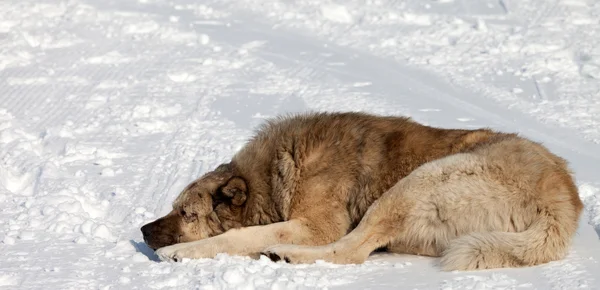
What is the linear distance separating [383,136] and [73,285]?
234 centimetres

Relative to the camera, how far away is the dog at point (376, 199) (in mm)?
5324

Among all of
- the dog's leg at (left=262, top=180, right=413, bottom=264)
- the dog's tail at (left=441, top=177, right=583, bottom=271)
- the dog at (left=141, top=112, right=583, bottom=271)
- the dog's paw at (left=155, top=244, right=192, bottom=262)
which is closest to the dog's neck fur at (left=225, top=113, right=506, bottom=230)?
the dog at (left=141, top=112, right=583, bottom=271)

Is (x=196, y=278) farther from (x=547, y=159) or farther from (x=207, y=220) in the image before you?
(x=547, y=159)

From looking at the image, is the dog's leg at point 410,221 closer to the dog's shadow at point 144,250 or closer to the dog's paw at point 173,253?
the dog's paw at point 173,253

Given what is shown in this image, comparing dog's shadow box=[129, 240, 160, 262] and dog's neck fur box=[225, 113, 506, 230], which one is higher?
dog's neck fur box=[225, 113, 506, 230]

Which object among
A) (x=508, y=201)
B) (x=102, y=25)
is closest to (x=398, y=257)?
(x=508, y=201)

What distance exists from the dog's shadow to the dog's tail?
6.15 feet

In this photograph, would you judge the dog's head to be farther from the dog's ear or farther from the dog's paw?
the dog's paw

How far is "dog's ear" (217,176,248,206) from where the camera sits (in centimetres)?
612

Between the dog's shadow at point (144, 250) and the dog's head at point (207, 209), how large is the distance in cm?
20

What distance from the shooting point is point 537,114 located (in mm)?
8969

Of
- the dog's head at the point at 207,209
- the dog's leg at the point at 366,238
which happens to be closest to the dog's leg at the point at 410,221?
the dog's leg at the point at 366,238

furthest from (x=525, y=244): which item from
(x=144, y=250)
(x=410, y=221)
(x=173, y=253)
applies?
(x=144, y=250)

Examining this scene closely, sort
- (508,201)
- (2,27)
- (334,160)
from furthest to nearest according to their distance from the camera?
(2,27)
(334,160)
(508,201)
